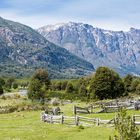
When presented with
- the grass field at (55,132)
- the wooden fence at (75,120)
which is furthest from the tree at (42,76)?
the grass field at (55,132)

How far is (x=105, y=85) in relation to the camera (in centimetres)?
12044

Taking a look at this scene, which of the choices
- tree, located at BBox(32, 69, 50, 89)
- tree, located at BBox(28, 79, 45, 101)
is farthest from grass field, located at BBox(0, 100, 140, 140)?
tree, located at BBox(32, 69, 50, 89)

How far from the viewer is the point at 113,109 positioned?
6981 cm

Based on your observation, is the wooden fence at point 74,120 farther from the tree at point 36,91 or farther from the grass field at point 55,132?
the tree at point 36,91

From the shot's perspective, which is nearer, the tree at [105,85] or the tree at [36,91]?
the tree at [36,91]

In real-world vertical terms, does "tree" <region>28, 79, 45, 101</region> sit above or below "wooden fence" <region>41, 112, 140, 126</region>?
above

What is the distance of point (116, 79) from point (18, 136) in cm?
8381

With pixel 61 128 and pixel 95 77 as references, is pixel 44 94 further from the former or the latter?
pixel 61 128

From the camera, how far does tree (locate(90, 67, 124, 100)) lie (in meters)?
119

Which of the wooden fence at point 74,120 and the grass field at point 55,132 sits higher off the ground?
the wooden fence at point 74,120

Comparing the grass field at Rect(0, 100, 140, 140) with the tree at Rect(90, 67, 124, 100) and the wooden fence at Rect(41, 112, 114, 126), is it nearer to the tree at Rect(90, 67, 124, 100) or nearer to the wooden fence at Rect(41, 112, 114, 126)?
the wooden fence at Rect(41, 112, 114, 126)

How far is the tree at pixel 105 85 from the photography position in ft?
392

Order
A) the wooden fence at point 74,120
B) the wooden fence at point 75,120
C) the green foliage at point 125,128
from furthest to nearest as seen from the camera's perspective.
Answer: the wooden fence at point 74,120, the wooden fence at point 75,120, the green foliage at point 125,128

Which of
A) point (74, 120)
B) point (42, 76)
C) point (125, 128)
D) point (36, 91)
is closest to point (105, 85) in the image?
point (36, 91)
